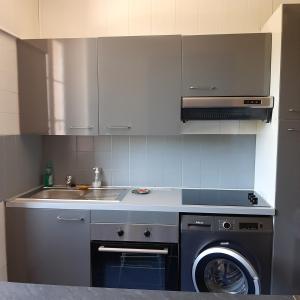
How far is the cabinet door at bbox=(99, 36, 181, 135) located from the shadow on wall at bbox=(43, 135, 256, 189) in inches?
13.6

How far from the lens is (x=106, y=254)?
1985 millimetres

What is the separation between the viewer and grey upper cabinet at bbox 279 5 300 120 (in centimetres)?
176

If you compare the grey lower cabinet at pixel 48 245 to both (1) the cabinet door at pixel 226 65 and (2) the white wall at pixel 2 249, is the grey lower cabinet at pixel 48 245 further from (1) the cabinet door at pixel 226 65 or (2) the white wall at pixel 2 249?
(1) the cabinet door at pixel 226 65

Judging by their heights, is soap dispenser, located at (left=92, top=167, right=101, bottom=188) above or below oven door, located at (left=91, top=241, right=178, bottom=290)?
above

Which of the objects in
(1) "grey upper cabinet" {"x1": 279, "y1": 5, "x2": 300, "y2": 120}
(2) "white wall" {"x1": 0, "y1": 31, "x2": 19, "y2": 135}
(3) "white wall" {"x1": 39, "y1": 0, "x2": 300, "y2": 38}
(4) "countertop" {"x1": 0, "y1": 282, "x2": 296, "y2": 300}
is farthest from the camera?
(3) "white wall" {"x1": 39, "y1": 0, "x2": 300, "y2": 38}

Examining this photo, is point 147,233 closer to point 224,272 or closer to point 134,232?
point 134,232

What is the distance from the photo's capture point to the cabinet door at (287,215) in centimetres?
180

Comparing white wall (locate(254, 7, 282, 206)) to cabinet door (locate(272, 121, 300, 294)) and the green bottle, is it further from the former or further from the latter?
the green bottle

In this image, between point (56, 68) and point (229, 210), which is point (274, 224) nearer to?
point (229, 210)

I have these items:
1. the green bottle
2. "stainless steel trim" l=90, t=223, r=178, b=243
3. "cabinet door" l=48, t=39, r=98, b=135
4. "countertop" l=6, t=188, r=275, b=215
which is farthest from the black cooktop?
the green bottle

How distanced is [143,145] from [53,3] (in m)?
1.40

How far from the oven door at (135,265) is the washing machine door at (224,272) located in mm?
171

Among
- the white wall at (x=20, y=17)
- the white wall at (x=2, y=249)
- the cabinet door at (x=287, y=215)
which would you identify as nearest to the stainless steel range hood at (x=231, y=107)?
the cabinet door at (x=287, y=215)

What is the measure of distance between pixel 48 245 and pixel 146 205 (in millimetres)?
757
